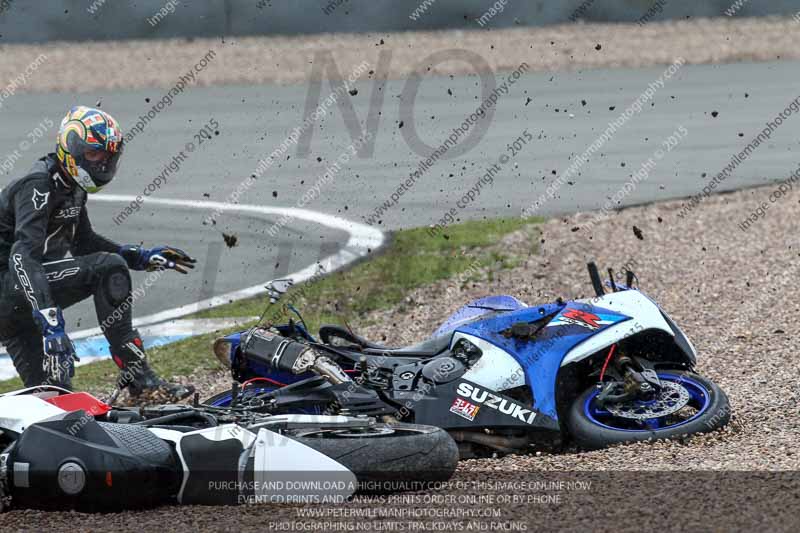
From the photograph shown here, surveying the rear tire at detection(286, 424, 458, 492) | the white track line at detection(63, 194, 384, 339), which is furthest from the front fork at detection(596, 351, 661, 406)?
the white track line at detection(63, 194, 384, 339)

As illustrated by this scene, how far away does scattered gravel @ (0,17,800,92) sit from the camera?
1994 cm

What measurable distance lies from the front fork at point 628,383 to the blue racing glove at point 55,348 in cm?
293

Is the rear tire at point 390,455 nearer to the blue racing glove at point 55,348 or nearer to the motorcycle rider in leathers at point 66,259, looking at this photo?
the blue racing glove at point 55,348

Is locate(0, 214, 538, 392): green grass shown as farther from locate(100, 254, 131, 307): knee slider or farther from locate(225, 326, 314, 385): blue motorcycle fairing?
locate(225, 326, 314, 385): blue motorcycle fairing

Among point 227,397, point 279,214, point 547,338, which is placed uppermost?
point 279,214

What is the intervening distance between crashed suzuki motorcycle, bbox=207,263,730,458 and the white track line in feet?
12.9

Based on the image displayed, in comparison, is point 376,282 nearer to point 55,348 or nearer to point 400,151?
point 55,348

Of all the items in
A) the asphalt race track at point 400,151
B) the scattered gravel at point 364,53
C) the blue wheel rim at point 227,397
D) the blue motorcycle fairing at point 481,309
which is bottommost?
the blue wheel rim at point 227,397

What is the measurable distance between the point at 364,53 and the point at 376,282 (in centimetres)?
1044

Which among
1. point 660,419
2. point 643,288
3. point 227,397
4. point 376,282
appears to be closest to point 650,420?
point 660,419

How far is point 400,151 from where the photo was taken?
612 inches

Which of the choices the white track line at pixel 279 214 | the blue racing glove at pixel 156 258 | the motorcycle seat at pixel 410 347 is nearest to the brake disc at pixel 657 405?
the motorcycle seat at pixel 410 347

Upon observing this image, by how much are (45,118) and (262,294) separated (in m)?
8.17

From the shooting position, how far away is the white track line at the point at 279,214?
10555 mm
